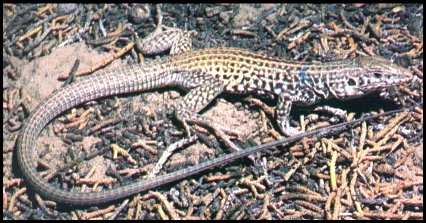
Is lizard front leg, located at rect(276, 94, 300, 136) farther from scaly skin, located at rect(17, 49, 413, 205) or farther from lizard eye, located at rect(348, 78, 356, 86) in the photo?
lizard eye, located at rect(348, 78, 356, 86)

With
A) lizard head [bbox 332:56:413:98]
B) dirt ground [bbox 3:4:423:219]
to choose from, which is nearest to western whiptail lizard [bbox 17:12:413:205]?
lizard head [bbox 332:56:413:98]

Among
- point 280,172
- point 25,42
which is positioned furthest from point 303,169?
point 25,42

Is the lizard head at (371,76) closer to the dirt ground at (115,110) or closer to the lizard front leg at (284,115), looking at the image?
the lizard front leg at (284,115)

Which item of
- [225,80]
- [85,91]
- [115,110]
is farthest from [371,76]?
[85,91]

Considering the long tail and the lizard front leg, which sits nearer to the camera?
the long tail

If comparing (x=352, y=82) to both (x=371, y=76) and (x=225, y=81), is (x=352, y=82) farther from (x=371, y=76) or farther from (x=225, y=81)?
(x=225, y=81)

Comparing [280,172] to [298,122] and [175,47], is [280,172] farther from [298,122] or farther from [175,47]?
[175,47]

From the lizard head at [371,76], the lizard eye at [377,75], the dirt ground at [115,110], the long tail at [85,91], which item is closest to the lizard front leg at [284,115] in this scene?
the dirt ground at [115,110]
